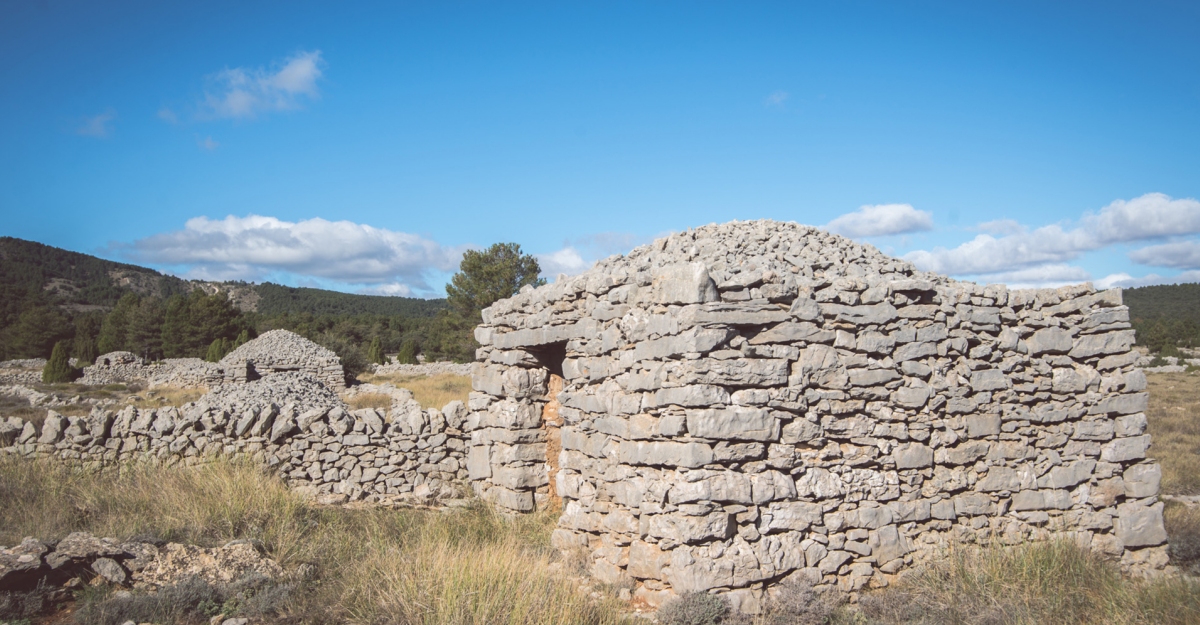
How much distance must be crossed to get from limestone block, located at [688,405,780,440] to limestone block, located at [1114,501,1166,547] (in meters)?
3.67

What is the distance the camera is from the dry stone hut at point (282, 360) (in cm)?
2680

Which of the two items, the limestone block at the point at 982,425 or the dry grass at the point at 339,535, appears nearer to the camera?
the dry grass at the point at 339,535

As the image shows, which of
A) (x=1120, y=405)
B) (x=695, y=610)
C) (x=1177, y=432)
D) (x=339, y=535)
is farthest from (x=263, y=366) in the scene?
(x=1177, y=432)

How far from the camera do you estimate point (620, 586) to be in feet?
18.9

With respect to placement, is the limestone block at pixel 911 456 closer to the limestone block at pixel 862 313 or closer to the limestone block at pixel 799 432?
the limestone block at pixel 799 432

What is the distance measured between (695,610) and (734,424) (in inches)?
53.9

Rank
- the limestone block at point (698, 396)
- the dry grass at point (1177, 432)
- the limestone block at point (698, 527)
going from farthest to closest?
the dry grass at point (1177, 432) → the limestone block at point (698, 396) → the limestone block at point (698, 527)

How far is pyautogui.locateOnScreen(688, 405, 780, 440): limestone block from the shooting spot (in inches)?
209

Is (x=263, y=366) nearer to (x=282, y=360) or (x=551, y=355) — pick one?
(x=282, y=360)

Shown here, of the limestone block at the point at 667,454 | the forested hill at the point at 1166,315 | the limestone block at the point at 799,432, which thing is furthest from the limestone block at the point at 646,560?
the forested hill at the point at 1166,315

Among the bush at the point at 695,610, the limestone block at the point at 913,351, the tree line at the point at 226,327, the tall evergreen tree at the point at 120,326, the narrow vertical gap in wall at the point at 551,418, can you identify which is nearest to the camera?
the bush at the point at 695,610

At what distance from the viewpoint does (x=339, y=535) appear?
6.81 metres

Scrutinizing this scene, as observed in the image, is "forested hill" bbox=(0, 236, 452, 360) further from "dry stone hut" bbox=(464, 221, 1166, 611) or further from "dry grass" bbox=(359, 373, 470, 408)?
"dry stone hut" bbox=(464, 221, 1166, 611)

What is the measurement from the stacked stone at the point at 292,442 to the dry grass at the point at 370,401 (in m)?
11.5
